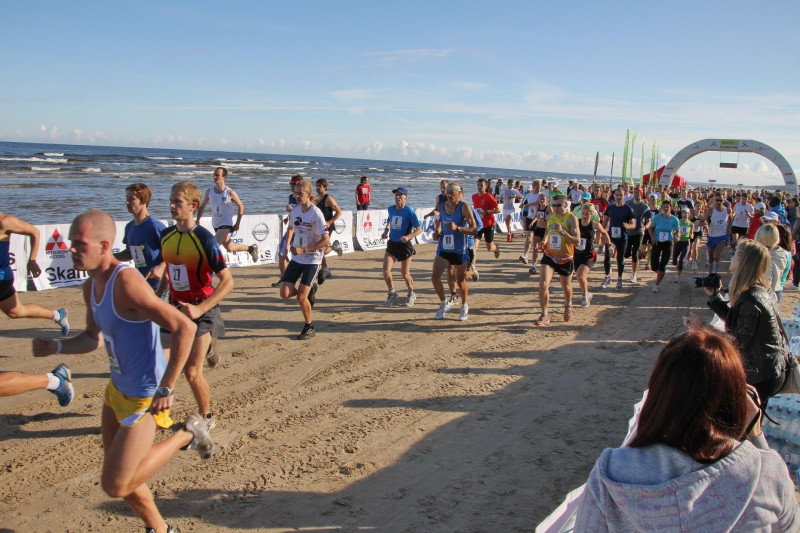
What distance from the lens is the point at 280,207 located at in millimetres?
24125

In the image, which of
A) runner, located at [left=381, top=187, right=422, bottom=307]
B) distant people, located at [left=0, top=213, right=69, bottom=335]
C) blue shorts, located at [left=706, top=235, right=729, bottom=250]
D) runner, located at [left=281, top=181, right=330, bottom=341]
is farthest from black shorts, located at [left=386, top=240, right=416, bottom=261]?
blue shorts, located at [left=706, top=235, right=729, bottom=250]

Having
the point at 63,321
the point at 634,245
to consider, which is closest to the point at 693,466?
the point at 63,321

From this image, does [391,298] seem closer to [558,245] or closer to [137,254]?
[558,245]

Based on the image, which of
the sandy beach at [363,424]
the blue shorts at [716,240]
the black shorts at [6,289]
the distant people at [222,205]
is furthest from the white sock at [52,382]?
the blue shorts at [716,240]

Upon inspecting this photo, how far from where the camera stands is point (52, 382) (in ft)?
13.6

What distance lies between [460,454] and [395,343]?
2.86 metres

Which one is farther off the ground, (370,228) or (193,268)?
(193,268)

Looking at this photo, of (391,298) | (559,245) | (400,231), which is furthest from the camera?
(391,298)

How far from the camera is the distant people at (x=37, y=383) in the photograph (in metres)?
3.85

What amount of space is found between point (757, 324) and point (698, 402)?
7.81ft

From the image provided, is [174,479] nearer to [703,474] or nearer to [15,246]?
[703,474]

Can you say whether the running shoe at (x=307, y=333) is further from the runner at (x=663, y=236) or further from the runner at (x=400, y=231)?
the runner at (x=663, y=236)

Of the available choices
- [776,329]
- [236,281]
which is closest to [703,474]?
[776,329]

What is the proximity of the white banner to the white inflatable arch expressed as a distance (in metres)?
20.5
